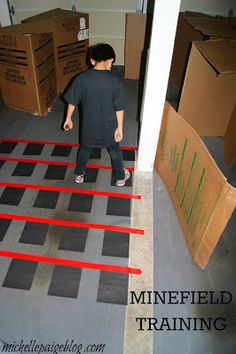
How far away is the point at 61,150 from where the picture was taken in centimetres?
269

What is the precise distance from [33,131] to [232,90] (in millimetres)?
2297

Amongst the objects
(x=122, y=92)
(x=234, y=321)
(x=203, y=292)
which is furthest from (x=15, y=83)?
(x=234, y=321)

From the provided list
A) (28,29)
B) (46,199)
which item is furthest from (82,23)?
(46,199)

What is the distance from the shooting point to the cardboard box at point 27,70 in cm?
272

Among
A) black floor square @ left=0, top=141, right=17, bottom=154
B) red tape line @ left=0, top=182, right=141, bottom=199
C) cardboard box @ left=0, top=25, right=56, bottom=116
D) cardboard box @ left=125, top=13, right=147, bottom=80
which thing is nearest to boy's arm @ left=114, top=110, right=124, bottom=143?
red tape line @ left=0, top=182, right=141, bottom=199

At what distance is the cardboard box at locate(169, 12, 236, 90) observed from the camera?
8.93 ft

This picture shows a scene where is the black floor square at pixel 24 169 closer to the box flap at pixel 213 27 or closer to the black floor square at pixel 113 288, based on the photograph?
the black floor square at pixel 113 288

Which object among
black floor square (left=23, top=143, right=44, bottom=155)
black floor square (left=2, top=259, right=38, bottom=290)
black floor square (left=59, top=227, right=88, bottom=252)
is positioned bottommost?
black floor square (left=2, top=259, right=38, bottom=290)

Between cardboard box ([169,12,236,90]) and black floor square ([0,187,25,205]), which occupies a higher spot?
cardboard box ([169,12,236,90])

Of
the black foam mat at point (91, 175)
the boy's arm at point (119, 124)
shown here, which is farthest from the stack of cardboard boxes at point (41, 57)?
the boy's arm at point (119, 124)

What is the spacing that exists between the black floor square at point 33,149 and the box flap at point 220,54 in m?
1.89

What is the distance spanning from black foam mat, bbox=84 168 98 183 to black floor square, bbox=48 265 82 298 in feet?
2.90

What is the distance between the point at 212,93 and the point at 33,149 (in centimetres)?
202

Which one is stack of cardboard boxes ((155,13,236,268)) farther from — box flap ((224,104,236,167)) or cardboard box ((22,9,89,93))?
cardboard box ((22,9,89,93))
